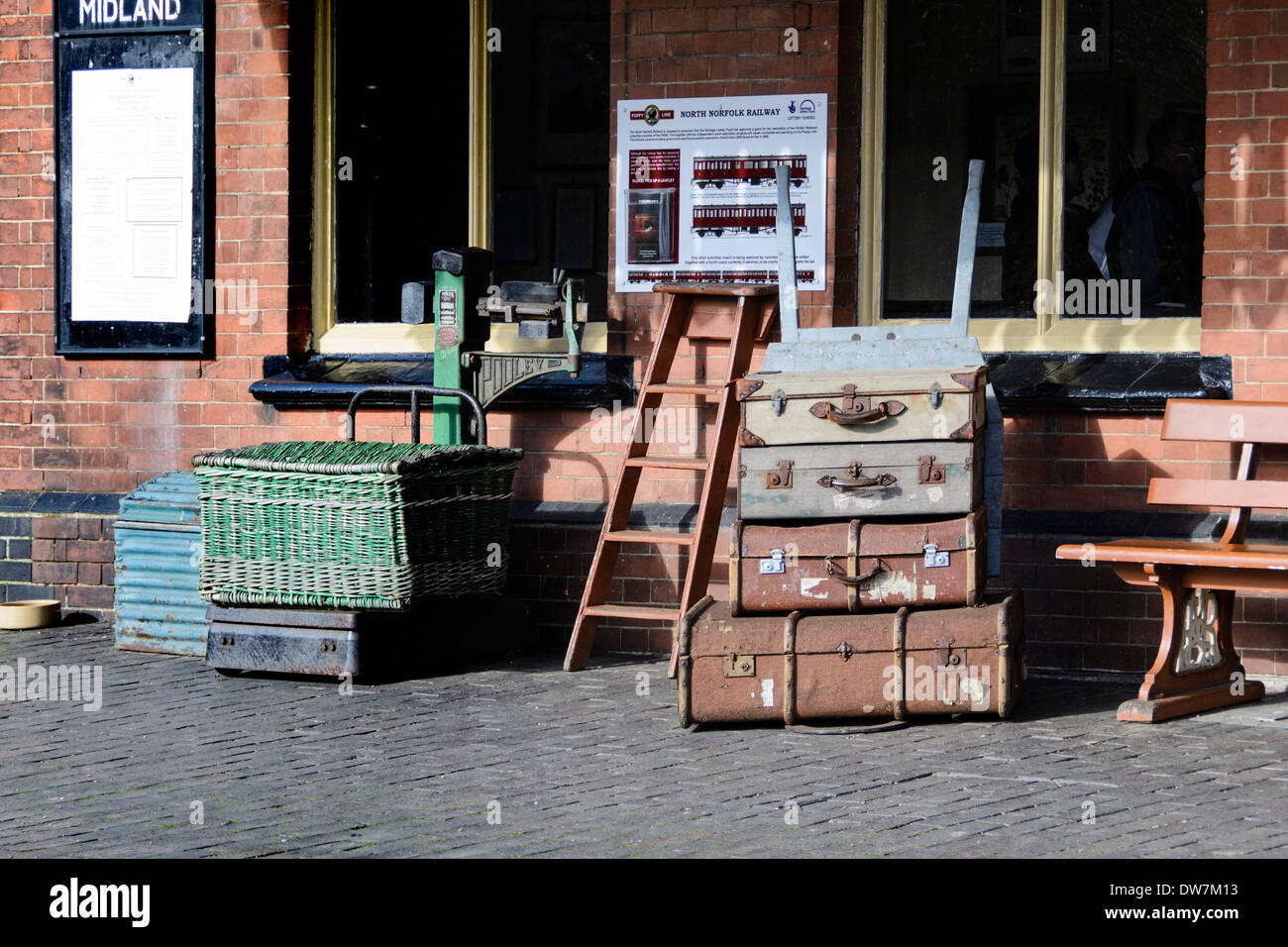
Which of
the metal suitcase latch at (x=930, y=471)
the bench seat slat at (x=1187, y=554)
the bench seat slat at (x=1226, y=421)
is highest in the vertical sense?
the bench seat slat at (x=1226, y=421)

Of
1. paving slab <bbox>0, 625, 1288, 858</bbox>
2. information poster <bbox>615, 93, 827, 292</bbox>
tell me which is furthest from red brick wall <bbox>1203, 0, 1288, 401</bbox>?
information poster <bbox>615, 93, 827, 292</bbox>

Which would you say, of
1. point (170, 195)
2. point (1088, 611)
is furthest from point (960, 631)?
point (170, 195)

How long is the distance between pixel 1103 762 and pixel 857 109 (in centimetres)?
337

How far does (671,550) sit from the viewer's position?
7699mm

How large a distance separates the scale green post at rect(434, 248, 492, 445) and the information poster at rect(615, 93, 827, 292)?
2.26 ft

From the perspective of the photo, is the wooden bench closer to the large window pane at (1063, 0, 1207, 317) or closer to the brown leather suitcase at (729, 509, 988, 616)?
the brown leather suitcase at (729, 509, 988, 616)

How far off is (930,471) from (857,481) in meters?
0.26

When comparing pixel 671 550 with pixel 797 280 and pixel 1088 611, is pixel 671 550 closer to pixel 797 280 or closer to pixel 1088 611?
pixel 797 280

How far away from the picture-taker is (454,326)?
7520mm

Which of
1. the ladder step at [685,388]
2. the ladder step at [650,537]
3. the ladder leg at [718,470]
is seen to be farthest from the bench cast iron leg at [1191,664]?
the ladder step at [685,388]

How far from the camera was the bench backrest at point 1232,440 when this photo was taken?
6.37 metres

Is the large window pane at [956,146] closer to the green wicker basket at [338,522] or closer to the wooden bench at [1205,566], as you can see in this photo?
the wooden bench at [1205,566]

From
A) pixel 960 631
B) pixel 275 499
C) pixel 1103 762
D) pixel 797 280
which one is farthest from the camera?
pixel 797 280

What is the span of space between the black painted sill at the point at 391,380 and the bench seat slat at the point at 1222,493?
2.43m
